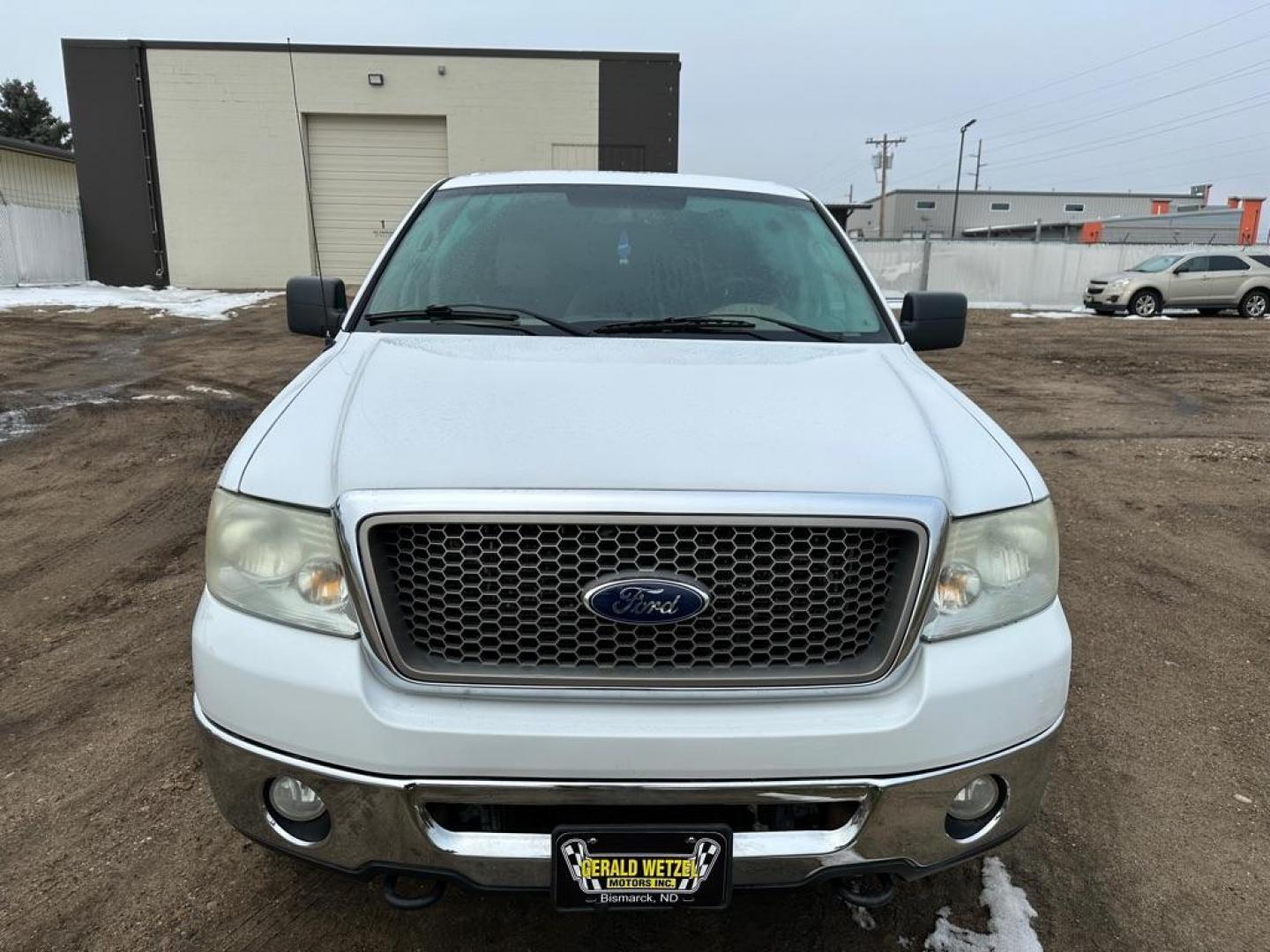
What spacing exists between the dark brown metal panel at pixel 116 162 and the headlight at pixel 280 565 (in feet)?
82.4

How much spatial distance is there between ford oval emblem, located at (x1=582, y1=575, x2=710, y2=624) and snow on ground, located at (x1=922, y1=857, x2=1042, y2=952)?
3.85ft

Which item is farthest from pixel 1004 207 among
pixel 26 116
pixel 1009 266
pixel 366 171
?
pixel 26 116

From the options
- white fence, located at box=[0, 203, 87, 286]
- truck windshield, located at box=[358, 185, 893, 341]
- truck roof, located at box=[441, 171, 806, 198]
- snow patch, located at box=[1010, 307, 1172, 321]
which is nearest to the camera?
truck windshield, located at box=[358, 185, 893, 341]

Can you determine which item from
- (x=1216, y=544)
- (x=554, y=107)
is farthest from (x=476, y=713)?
(x=554, y=107)

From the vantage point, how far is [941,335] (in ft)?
11.1

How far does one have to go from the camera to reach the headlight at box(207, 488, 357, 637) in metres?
1.81

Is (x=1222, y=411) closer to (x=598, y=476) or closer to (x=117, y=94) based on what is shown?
(x=598, y=476)

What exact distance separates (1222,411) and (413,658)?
389 inches

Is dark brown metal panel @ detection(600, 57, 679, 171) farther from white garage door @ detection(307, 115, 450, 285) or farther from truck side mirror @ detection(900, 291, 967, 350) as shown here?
truck side mirror @ detection(900, 291, 967, 350)

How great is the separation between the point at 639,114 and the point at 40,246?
1517cm

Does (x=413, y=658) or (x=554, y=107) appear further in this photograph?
(x=554, y=107)

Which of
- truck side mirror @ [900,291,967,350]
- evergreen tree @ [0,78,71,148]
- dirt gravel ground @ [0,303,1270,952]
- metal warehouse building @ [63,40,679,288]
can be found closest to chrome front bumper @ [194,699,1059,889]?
dirt gravel ground @ [0,303,1270,952]

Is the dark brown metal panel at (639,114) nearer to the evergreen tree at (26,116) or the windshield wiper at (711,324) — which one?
the windshield wiper at (711,324)

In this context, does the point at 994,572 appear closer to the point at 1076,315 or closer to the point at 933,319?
the point at 933,319
